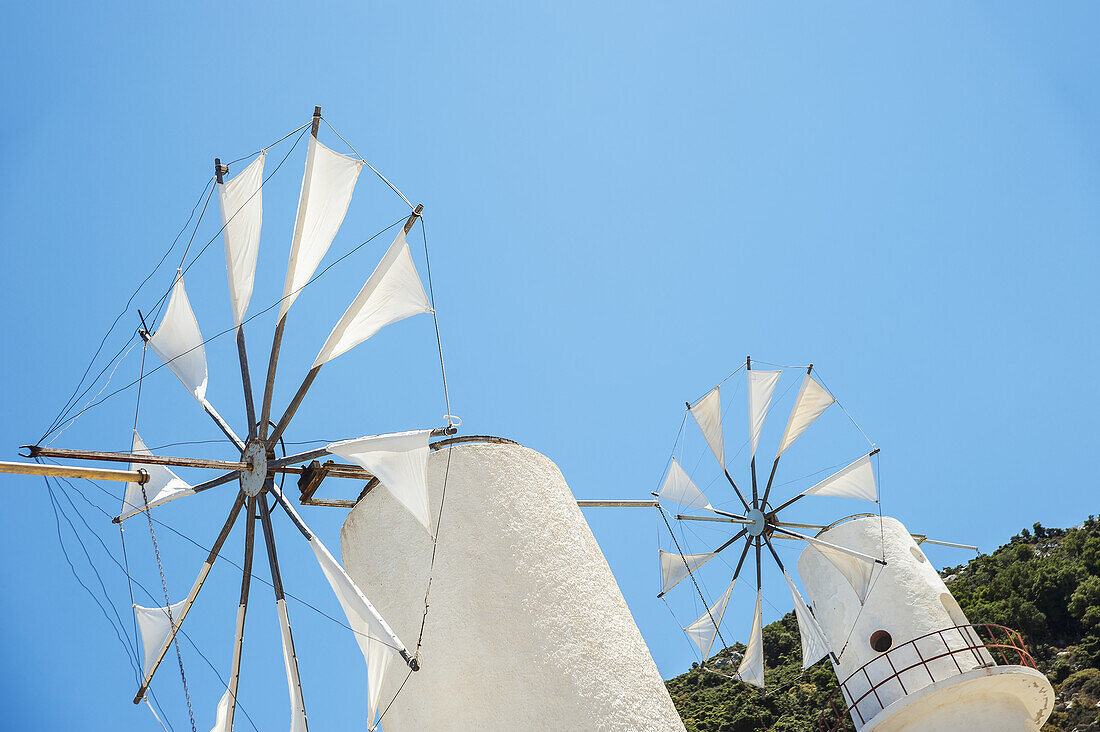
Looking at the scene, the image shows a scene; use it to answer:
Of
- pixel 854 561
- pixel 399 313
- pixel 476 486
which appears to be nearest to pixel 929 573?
pixel 854 561

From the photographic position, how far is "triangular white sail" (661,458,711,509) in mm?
14492

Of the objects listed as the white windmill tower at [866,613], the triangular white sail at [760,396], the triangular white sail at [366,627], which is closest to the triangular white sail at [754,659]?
the white windmill tower at [866,613]

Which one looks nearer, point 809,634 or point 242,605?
point 242,605

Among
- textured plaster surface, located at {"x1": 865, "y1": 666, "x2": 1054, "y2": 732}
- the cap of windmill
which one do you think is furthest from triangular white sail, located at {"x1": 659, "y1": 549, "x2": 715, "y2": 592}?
textured plaster surface, located at {"x1": 865, "y1": 666, "x2": 1054, "y2": 732}

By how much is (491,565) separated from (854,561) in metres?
7.07

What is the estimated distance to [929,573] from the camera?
517 inches

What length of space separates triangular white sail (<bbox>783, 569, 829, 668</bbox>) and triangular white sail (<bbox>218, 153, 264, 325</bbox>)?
30.9 feet

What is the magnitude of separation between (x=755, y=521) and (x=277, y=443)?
900cm

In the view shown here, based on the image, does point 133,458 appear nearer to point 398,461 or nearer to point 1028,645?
point 398,461

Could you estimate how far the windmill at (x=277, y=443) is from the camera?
716cm

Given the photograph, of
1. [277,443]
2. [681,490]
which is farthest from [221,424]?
[681,490]

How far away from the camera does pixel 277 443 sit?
7922mm

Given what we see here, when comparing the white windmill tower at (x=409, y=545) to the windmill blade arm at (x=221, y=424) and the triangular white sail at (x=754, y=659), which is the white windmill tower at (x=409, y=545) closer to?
the windmill blade arm at (x=221, y=424)

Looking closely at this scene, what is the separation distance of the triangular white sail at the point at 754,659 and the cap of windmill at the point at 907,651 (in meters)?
1.40
